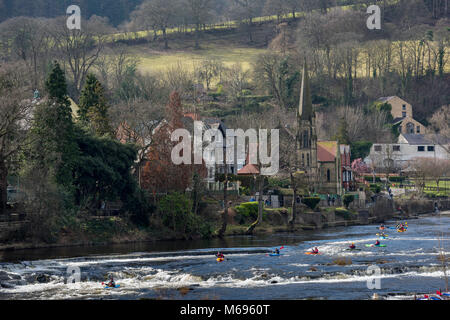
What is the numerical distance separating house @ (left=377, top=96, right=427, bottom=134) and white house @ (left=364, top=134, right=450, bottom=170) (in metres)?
7.26

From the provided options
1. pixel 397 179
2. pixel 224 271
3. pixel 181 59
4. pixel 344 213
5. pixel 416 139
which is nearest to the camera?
pixel 224 271

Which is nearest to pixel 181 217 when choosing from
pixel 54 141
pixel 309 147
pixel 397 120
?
pixel 54 141

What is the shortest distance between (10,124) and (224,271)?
24547mm

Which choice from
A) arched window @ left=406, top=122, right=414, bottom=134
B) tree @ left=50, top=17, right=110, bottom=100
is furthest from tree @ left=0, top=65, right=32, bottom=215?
arched window @ left=406, top=122, right=414, bottom=134

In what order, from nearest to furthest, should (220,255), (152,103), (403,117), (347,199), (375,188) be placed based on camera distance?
(220,255), (152,103), (347,199), (375,188), (403,117)

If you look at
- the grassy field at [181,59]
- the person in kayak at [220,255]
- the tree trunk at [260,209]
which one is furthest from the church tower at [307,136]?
the grassy field at [181,59]

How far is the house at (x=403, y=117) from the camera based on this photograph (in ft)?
497

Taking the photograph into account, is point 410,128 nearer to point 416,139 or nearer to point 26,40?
point 416,139

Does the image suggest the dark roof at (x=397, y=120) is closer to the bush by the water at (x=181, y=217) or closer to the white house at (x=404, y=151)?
the white house at (x=404, y=151)

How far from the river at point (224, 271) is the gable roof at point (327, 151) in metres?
43.4

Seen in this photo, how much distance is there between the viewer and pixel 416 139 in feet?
467

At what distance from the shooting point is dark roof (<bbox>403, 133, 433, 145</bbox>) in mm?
140875

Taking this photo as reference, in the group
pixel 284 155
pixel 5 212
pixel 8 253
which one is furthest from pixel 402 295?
pixel 284 155

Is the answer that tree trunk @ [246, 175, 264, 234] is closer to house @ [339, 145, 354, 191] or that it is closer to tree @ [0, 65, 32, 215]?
tree @ [0, 65, 32, 215]
